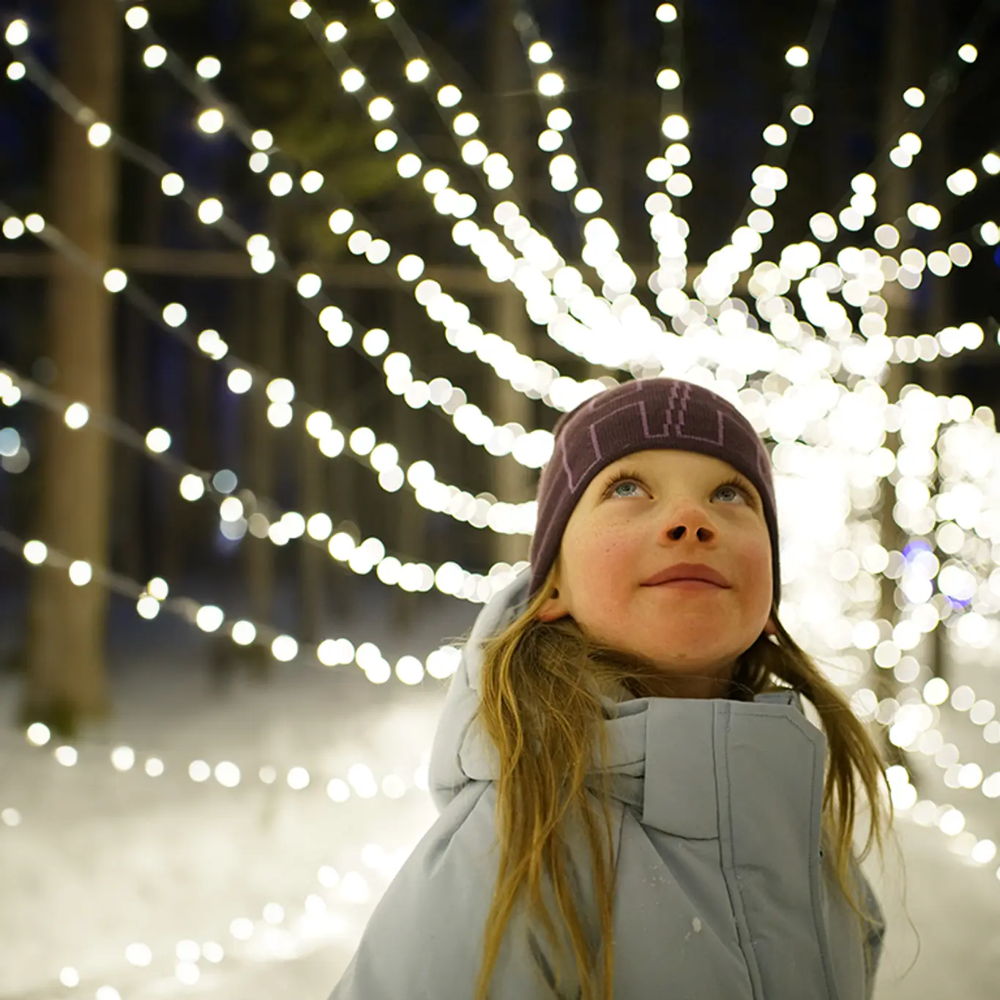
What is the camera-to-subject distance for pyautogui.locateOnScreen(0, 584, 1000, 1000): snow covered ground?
2.52 meters

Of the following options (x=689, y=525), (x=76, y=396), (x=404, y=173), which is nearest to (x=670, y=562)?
(x=689, y=525)

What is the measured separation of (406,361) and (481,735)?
80.3 inches

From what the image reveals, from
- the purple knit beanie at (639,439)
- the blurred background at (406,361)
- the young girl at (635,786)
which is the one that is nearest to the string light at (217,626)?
the blurred background at (406,361)

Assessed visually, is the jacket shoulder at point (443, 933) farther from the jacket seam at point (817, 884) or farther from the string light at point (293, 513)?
the string light at point (293, 513)

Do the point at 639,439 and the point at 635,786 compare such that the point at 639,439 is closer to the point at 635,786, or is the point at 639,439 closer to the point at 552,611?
the point at 552,611

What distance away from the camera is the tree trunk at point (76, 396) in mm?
4500

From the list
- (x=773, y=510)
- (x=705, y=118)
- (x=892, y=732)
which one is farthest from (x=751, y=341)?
(x=705, y=118)

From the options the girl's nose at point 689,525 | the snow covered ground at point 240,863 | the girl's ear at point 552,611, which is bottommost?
the snow covered ground at point 240,863

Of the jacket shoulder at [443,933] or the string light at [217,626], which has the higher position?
the string light at [217,626]

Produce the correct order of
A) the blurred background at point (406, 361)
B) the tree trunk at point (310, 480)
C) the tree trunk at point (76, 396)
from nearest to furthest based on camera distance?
1. the blurred background at point (406, 361)
2. the tree trunk at point (76, 396)
3. the tree trunk at point (310, 480)

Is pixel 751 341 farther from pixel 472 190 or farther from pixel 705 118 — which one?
pixel 705 118

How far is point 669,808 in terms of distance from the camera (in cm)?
109

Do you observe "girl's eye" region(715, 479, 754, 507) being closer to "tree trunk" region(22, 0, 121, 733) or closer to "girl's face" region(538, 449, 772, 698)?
"girl's face" region(538, 449, 772, 698)

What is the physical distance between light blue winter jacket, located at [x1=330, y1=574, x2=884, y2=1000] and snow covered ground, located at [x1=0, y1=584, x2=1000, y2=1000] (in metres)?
1.05
